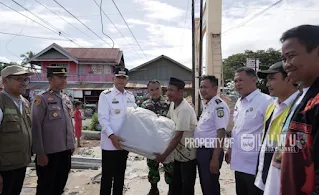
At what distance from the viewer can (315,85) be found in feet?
3.80

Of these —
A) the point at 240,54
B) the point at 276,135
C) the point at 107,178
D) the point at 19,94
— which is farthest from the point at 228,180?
the point at 240,54

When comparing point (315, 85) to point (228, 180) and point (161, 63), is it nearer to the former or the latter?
point (228, 180)

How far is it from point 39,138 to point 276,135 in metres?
2.40

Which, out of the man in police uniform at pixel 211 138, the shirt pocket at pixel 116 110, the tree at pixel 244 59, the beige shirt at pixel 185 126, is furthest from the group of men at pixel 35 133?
the tree at pixel 244 59

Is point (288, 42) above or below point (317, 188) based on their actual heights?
above

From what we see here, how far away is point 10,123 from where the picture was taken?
8.16ft

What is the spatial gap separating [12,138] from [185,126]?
177 centimetres

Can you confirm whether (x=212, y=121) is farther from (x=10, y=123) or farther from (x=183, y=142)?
(x=10, y=123)

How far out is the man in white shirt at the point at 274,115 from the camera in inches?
68.3

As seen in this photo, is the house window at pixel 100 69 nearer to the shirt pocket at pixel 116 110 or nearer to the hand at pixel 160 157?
the shirt pocket at pixel 116 110

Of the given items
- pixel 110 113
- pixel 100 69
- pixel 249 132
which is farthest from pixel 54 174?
pixel 100 69

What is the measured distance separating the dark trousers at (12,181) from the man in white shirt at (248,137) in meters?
2.15

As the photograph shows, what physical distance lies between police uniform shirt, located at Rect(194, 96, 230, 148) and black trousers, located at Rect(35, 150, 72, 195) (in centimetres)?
166

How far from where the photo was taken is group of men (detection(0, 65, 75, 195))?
2473mm
